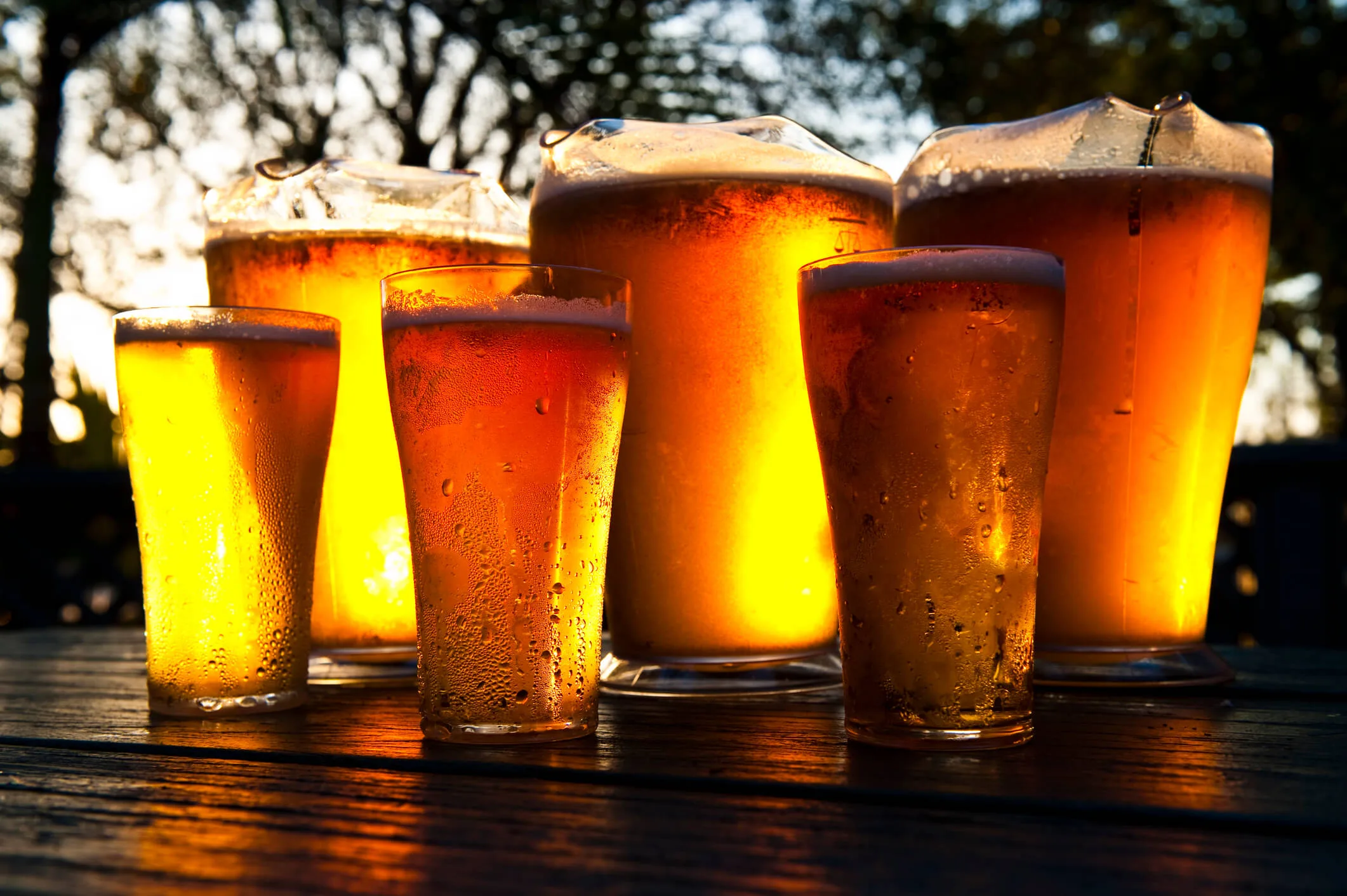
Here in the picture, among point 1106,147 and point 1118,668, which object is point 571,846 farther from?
point 1106,147

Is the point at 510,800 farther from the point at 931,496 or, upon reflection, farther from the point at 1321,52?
the point at 1321,52

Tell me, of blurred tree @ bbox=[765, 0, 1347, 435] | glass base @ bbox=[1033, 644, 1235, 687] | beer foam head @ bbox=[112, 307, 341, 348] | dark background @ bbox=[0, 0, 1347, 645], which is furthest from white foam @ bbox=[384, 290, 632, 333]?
blurred tree @ bbox=[765, 0, 1347, 435]

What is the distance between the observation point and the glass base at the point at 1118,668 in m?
1.19

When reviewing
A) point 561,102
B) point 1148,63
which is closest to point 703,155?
point 561,102

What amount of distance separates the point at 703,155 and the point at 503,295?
0.33 metres

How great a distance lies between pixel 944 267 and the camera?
884mm

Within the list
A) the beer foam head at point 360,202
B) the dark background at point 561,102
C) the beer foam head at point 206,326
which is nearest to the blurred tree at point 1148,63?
the dark background at point 561,102

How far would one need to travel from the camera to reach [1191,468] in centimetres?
120

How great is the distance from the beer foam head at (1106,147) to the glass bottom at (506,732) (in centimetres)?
62

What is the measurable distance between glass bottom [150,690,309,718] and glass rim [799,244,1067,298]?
0.59m

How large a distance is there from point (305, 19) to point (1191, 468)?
793cm

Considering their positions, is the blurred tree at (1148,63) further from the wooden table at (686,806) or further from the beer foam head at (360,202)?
the wooden table at (686,806)

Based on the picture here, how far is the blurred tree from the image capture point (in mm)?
7527

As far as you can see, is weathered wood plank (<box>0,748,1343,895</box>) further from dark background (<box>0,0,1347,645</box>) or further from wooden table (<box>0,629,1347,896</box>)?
dark background (<box>0,0,1347,645</box>)
